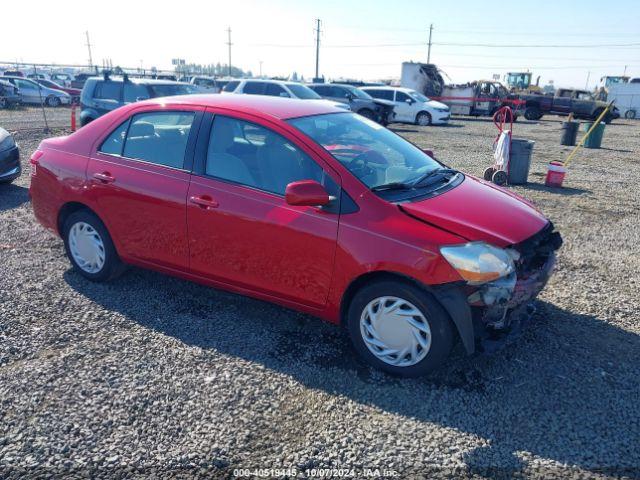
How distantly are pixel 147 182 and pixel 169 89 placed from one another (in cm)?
1003

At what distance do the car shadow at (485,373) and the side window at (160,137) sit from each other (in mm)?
1219

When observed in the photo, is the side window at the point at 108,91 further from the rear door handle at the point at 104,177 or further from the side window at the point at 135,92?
the rear door handle at the point at 104,177

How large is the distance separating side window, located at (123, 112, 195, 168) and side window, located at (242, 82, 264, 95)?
13755 millimetres

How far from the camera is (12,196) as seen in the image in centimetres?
771

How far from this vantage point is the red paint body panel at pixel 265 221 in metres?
3.19

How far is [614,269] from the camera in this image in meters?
5.38

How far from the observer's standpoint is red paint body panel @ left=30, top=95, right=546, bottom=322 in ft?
10.5

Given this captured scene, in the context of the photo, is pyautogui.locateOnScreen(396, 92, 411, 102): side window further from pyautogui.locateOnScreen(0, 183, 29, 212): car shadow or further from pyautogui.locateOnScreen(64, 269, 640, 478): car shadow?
pyautogui.locateOnScreen(64, 269, 640, 478): car shadow

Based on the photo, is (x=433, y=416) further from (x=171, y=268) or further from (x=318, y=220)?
(x=171, y=268)

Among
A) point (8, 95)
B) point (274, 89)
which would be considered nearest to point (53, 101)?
point (8, 95)

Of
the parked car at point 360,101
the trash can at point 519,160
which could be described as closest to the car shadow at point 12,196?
the trash can at point 519,160

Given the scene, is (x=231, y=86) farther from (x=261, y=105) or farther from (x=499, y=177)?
(x=261, y=105)

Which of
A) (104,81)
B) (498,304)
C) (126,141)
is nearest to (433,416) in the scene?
(498,304)

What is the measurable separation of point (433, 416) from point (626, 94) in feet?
133
